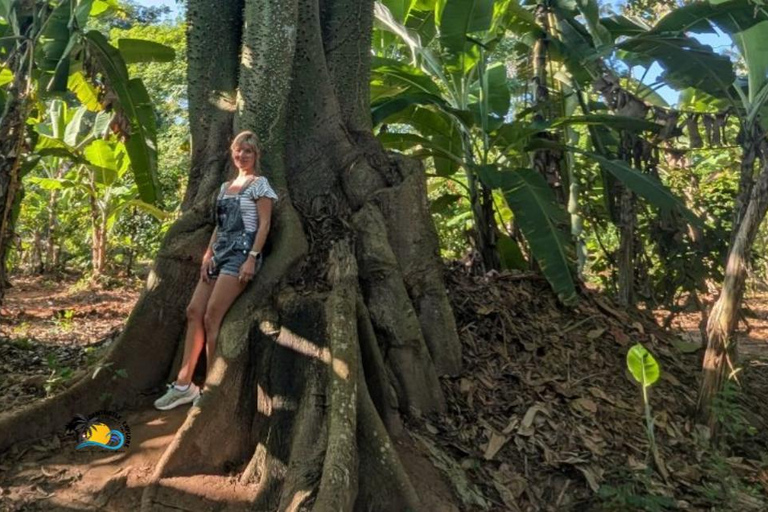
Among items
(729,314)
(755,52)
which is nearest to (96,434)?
(729,314)

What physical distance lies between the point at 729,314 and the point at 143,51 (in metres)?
6.10

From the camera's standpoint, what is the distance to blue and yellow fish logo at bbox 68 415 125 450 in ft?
12.5

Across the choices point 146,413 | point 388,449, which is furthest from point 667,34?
point 146,413

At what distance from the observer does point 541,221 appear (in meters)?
5.69

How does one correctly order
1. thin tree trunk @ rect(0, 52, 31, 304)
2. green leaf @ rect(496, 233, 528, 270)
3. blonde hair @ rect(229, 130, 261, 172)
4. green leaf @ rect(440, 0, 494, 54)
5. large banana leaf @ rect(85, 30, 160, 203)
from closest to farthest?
1. blonde hair @ rect(229, 130, 261, 172)
2. thin tree trunk @ rect(0, 52, 31, 304)
3. large banana leaf @ rect(85, 30, 160, 203)
4. green leaf @ rect(440, 0, 494, 54)
5. green leaf @ rect(496, 233, 528, 270)

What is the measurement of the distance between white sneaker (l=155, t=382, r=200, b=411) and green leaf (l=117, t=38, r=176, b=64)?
4.35m

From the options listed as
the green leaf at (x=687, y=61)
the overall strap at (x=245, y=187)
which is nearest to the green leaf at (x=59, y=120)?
the overall strap at (x=245, y=187)

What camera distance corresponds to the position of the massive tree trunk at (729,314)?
16.1 feet

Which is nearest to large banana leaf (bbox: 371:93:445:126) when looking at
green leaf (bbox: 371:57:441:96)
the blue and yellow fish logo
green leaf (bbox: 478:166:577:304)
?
green leaf (bbox: 371:57:441:96)

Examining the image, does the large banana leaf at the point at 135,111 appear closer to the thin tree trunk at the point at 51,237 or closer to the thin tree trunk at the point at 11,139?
the thin tree trunk at the point at 11,139

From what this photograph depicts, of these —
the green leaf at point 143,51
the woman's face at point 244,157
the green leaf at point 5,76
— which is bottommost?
the woman's face at point 244,157

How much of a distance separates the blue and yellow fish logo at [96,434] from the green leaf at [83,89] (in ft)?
14.2

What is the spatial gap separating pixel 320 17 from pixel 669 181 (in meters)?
5.65

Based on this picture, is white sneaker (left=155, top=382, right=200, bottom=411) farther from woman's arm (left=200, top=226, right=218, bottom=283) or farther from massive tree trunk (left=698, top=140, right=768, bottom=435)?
massive tree trunk (left=698, top=140, right=768, bottom=435)
